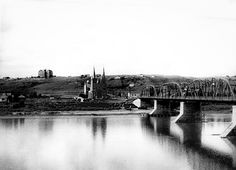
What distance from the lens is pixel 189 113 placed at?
265ft

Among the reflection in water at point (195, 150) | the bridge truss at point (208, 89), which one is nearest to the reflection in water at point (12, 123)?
the reflection in water at point (195, 150)

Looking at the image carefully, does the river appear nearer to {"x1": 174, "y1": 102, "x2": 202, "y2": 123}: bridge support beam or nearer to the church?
{"x1": 174, "y1": 102, "x2": 202, "y2": 123}: bridge support beam

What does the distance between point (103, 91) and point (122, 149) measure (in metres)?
106

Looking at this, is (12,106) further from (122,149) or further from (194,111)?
(122,149)

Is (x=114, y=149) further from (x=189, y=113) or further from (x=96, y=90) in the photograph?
(x=96, y=90)

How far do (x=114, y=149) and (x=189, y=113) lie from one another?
36.1 metres

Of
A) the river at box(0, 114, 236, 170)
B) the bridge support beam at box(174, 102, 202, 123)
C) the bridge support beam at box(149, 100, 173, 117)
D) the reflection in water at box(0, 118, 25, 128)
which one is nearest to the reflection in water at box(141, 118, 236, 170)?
the river at box(0, 114, 236, 170)

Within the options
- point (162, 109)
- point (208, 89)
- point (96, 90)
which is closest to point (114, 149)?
point (208, 89)

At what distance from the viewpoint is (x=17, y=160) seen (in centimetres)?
4000

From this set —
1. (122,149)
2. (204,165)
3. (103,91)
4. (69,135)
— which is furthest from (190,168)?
(103,91)

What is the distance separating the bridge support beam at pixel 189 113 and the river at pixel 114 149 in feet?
32.1

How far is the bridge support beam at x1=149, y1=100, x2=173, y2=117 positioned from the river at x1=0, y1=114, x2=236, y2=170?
3054cm

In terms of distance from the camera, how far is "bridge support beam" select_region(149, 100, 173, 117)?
101 m

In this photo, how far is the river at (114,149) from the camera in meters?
38.2
